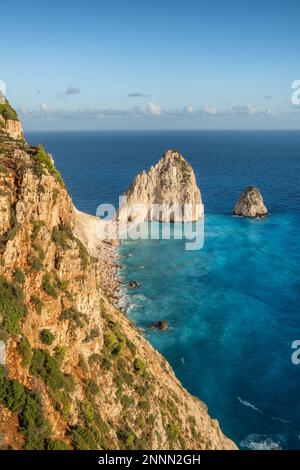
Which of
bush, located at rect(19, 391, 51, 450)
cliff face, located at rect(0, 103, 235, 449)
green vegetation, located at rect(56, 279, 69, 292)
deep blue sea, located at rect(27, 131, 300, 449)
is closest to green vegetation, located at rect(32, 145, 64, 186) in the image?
cliff face, located at rect(0, 103, 235, 449)

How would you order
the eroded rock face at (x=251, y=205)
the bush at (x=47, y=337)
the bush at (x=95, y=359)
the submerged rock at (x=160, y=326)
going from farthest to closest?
the eroded rock face at (x=251, y=205), the submerged rock at (x=160, y=326), the bush at (x=95, y=359), the bush at (x=47, y=337)

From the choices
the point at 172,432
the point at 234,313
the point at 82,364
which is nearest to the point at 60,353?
the point at 82,364

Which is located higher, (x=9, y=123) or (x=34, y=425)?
(x=9, y=123)

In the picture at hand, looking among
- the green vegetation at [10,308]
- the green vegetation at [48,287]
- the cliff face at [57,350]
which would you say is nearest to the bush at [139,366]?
the cliff face at [57,350]

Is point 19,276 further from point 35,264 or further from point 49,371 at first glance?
point 49,371

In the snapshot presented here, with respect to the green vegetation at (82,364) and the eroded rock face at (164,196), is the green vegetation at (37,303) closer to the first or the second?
the green vegetation at (82,364)

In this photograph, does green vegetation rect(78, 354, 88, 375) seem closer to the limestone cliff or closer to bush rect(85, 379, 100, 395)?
bush rect(85, 379, 100, 395)
